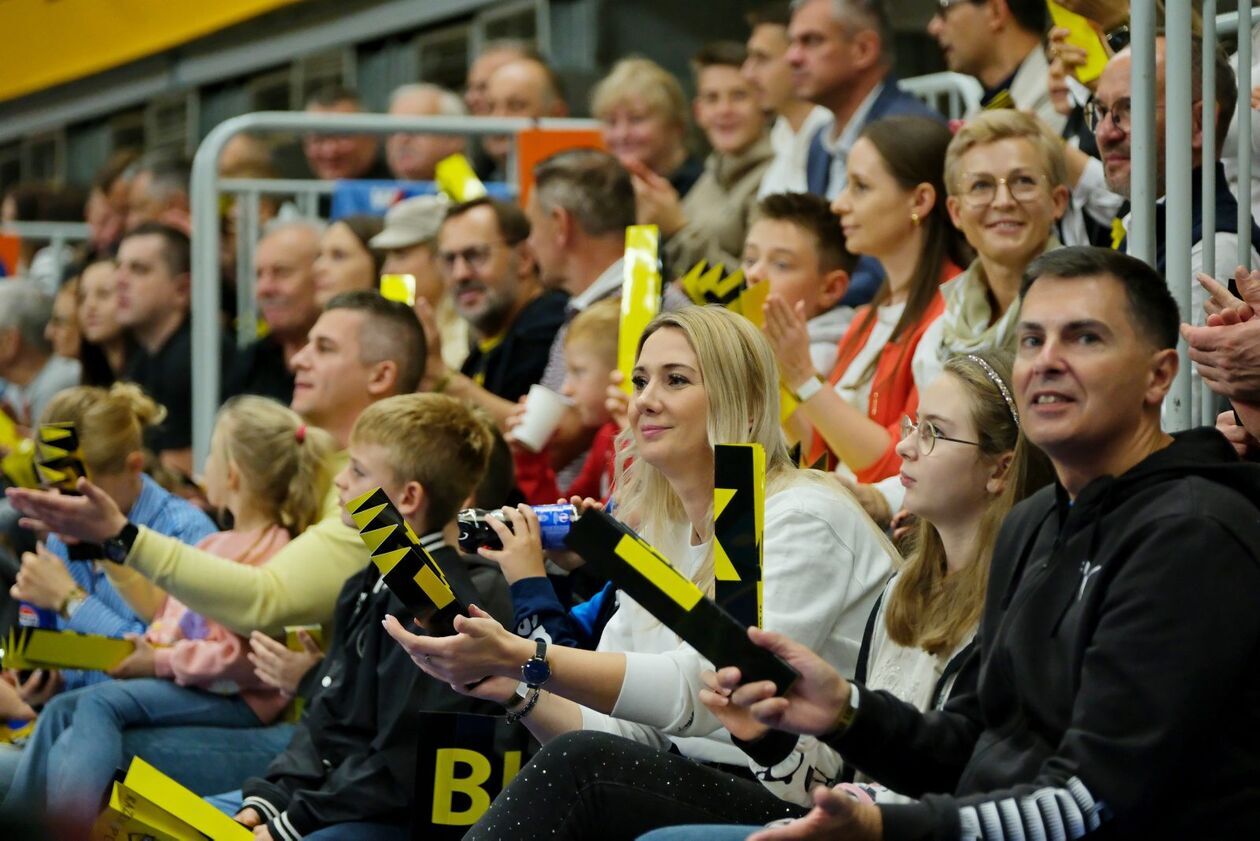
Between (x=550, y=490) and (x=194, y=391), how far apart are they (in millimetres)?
1833

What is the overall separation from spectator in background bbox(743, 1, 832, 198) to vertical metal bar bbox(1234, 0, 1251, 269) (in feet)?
9.56

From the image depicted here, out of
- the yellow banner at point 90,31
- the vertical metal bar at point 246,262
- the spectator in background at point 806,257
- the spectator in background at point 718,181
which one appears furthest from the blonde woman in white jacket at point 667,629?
the yellow banner at point 90,31

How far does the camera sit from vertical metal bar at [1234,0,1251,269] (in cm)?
333

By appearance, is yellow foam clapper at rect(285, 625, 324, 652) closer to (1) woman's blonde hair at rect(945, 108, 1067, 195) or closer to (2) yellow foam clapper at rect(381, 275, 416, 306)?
(2) yellow foam clapper at rect(381, 275, 416, 306)

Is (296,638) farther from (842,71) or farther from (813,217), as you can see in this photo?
(842,71)

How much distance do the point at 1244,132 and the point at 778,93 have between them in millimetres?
3264

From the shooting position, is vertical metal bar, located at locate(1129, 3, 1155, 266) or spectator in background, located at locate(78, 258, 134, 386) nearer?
vertical metal bar, located at locate(1129, 3, 1155, 266)

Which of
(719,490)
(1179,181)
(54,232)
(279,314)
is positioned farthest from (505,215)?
(54,232)

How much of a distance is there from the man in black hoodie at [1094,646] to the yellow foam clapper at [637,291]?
1891mm

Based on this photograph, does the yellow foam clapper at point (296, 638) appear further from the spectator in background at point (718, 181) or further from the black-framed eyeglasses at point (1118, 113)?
the black-framed eyeglasses at point (1118, 113)

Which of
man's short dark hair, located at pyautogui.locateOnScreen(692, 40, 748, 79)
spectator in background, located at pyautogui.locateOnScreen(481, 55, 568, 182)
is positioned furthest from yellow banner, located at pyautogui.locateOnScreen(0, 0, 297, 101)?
man's short dark hair, located at pyautogui.locateOnScreen(692, 40, 748, 79)

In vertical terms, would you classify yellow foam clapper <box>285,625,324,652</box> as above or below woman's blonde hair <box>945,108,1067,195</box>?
below

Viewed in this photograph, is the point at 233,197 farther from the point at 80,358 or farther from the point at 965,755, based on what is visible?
the point at 965,755

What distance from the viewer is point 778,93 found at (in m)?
6.60
